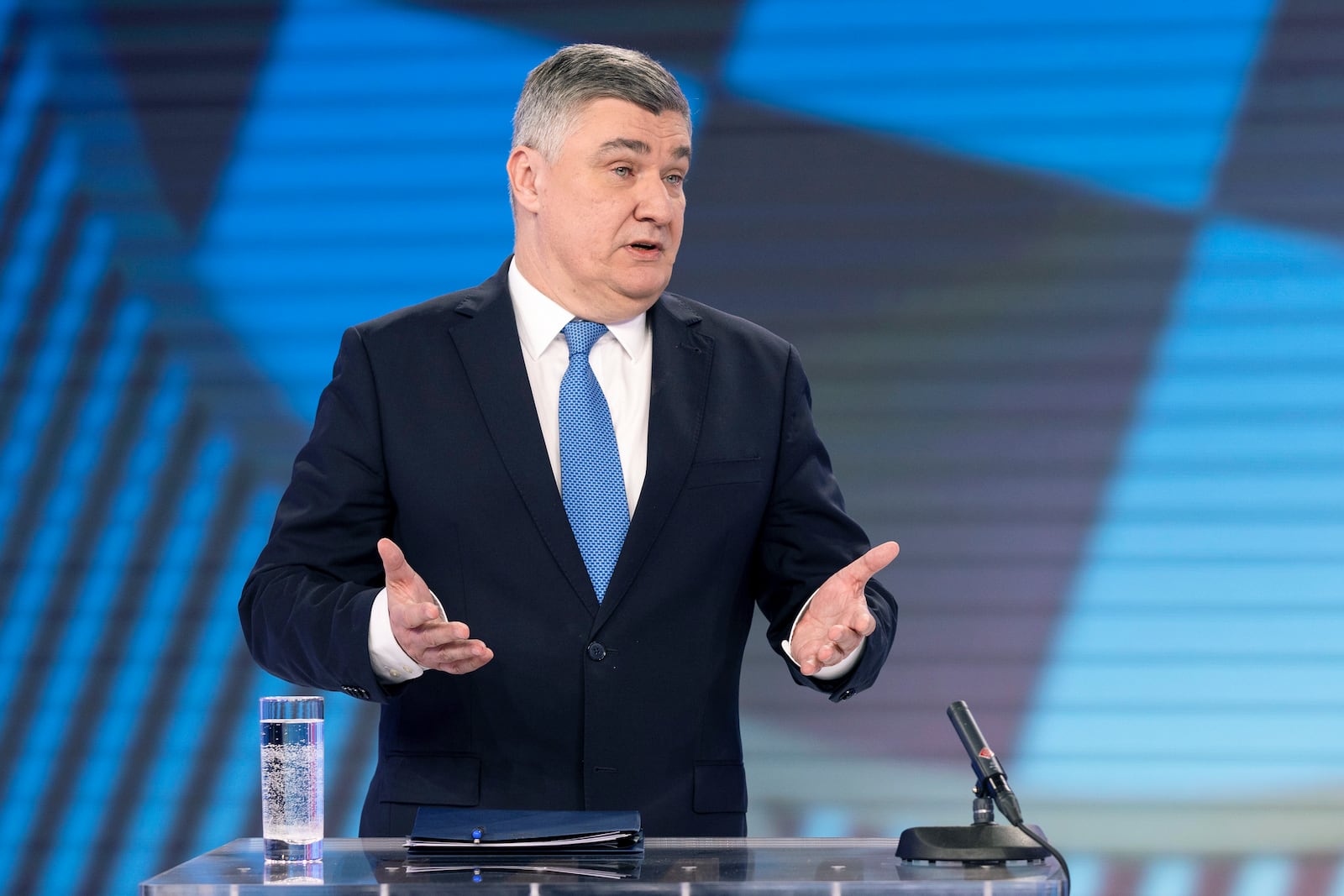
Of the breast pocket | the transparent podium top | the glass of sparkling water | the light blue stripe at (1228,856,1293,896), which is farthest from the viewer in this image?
the light blue stripe at (1228,856,1293,896)

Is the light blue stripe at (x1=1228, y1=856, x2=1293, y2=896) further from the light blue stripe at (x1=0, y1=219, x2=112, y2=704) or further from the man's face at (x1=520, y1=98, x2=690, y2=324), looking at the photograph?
the light blue stripe at (x1=0, y1=219, x2=112, y2=704)

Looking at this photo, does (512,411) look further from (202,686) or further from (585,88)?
(202,686)

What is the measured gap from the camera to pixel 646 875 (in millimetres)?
1540

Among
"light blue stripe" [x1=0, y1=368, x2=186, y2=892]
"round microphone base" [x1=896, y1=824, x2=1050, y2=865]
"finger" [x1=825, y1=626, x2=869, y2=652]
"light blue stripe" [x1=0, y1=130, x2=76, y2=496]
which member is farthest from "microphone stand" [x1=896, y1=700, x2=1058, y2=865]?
"light blue stripe" [x1=0, y1=130, x2=76, y2=496]

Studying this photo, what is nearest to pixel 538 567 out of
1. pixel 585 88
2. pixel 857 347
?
pixel 585 88

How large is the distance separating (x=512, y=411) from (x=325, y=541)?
1.03 ft

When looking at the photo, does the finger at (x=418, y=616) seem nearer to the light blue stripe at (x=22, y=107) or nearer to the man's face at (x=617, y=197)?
the man's face at (x=617, y=197)

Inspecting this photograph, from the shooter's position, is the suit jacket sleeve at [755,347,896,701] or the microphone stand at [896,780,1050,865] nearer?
the microphone stand at [896,780,1050,865]

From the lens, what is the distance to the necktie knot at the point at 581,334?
7.48ft

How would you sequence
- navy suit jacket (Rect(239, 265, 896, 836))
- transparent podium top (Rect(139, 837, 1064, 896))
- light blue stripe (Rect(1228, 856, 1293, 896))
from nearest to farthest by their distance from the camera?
transparent podium top (Rect(139, 837, 1064, 896)) < navy suit jacket (Rect(239, 265, 896, 836)) < light blue stripe (Rect(1228, 856, 1293, 896))

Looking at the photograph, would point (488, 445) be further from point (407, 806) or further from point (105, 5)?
point (105, 5)

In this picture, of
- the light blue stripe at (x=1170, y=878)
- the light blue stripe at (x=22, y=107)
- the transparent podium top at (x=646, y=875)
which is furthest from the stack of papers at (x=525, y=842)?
the light blue stripe at (x=22, y=107)

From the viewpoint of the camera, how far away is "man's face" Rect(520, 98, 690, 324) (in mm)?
2223

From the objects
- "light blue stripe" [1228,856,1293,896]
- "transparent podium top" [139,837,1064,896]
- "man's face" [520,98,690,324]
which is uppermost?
"man's face" [520,98,690,324]
